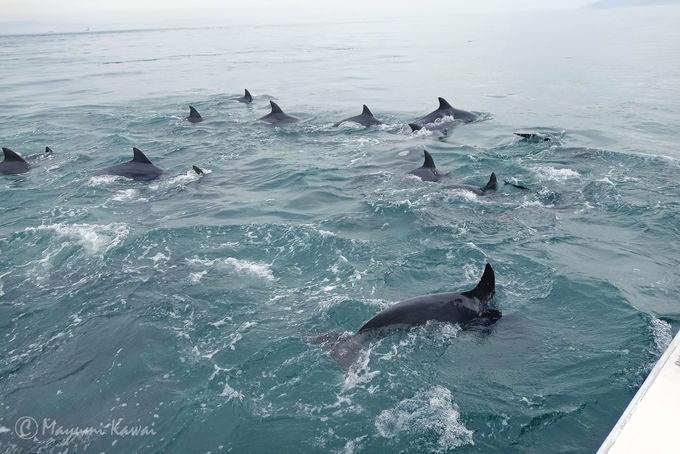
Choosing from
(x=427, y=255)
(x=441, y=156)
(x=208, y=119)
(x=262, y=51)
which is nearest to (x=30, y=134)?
(x=208, y=119)

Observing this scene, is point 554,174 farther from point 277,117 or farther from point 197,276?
point 277,117

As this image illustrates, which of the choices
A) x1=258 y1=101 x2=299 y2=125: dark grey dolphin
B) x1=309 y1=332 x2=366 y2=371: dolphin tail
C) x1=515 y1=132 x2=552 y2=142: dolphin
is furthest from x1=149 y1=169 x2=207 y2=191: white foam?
x1=515 y1=132 x2=552 y2=142: dolphin

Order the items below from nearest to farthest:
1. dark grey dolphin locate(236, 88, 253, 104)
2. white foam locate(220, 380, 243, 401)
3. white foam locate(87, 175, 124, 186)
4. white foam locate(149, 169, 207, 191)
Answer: white foam locate(220, 380, 243, 401) < white foam locate(149, 169, 207, 191) < white foam locate(87, 175, 124, 186) < dark grey dolphin locate(236, 88, 253, 104)

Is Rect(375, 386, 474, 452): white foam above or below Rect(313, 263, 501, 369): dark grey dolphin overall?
below

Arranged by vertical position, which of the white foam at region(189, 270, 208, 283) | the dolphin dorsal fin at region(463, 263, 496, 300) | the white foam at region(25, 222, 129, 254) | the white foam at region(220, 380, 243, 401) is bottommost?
the white foam at region(25, 222, 129, 254)

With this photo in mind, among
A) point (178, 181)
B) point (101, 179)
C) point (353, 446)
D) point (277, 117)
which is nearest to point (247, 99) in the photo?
point (277, 117)

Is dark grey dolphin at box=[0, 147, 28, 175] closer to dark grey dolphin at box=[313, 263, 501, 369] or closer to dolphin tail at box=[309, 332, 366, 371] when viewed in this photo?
dolphin tail at box=[309, 332, 366, 371]

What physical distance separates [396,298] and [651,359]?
18.2ft

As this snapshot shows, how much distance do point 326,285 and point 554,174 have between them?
1256cm

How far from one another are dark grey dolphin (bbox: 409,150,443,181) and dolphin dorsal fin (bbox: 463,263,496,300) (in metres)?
10.0

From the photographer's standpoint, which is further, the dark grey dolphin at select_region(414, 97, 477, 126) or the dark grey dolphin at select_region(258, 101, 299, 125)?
the dark grey dolphin at select_region(258, 101, 299, 125)

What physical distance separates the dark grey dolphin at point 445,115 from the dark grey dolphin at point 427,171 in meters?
10.6

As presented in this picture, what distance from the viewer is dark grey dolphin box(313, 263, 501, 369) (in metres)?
11.1

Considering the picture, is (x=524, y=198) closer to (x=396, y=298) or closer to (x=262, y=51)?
(x=396, y=298)
